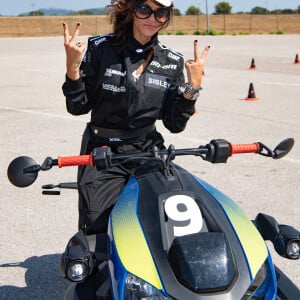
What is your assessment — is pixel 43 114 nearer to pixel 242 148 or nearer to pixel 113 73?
pixel 113 73

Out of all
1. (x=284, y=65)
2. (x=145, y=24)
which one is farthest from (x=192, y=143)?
(x=284, y=65)

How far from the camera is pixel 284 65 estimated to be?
59.8 ft

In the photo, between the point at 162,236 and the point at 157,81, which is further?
the point at 157,81

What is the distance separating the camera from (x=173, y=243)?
2.04m

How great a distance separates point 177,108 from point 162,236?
1229 millimetres

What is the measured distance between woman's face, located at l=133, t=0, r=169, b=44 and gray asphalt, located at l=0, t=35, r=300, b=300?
190cm

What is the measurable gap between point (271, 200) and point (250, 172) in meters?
0.94

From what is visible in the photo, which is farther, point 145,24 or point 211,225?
point 145,24

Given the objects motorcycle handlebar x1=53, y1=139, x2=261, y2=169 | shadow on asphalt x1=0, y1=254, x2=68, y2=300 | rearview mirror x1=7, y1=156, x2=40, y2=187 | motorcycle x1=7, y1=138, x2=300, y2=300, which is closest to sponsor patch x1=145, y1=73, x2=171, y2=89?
motorcycle x1=7, y1=138, x2=300, y2=300

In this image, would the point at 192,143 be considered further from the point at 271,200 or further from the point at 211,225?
the point at 211,225

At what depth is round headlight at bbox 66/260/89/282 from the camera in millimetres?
2389

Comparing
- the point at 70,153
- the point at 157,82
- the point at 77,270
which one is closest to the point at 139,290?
the point at 77,270

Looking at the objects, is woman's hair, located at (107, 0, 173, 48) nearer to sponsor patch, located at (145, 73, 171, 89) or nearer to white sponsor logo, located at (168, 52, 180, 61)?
white sponsor logo, located at (168, 52, 180, 61)

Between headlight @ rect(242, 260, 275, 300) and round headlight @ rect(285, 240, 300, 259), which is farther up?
headlight @ rect(242, 260, 275, 300)
